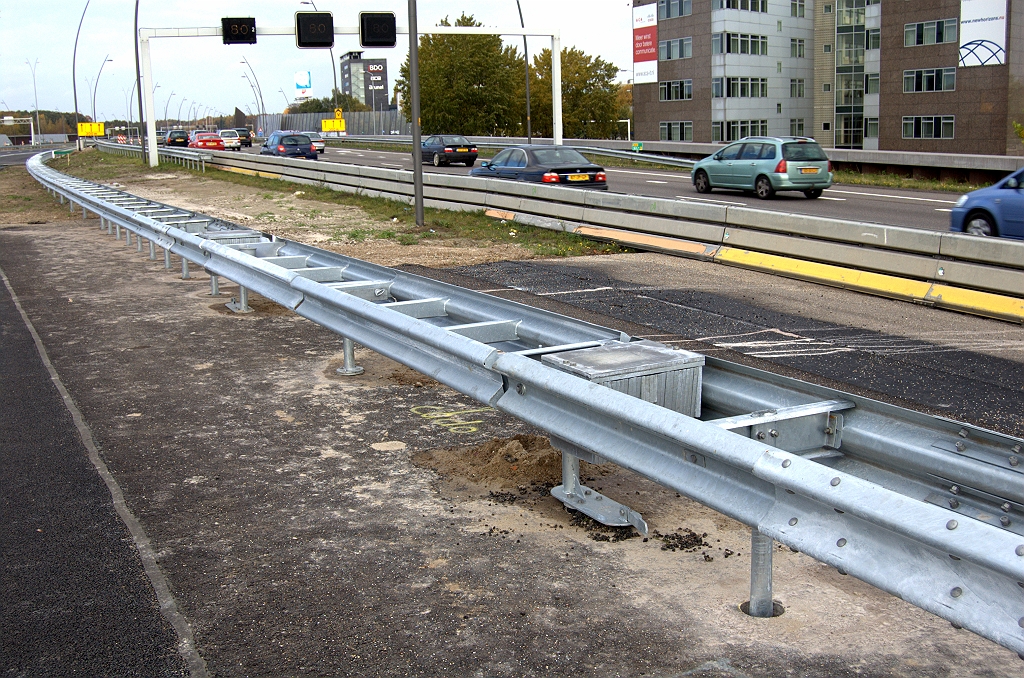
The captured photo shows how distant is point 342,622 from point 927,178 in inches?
1315

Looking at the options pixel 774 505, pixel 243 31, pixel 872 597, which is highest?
pixel 243 31

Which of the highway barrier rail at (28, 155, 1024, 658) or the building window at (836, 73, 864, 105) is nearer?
the highway barrier rail at (28, 155, 1024, 658)

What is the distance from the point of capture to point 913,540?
269 centimetres

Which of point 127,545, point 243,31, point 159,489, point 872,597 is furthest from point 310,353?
point 243,31

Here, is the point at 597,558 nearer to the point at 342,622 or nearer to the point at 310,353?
the point at 342,622

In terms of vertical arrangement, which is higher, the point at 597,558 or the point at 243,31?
the point at 243,31

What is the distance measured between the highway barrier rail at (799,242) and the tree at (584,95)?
70.7 m

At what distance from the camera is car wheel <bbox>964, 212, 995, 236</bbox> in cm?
1664

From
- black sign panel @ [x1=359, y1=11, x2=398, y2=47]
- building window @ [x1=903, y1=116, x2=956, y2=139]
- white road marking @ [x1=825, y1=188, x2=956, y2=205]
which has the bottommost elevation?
white road marking @ [x1=825, y1=188, x2=956, y2=205]

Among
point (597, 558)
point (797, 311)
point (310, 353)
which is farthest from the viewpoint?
point (797, 311)

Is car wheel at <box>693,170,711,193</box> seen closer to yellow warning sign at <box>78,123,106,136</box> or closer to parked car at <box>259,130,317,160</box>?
parked car at <box>259,130,317,160</box>

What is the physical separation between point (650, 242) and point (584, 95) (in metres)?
77.4

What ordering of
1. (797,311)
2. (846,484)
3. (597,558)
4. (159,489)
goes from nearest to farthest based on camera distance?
(846,484), (597,558), (159,489), (797,311)

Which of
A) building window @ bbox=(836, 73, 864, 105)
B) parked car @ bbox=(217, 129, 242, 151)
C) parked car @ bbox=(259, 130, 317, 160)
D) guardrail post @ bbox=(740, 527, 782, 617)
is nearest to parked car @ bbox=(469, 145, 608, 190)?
guardrail post @ bbox=(740, 527, 782, 617)
